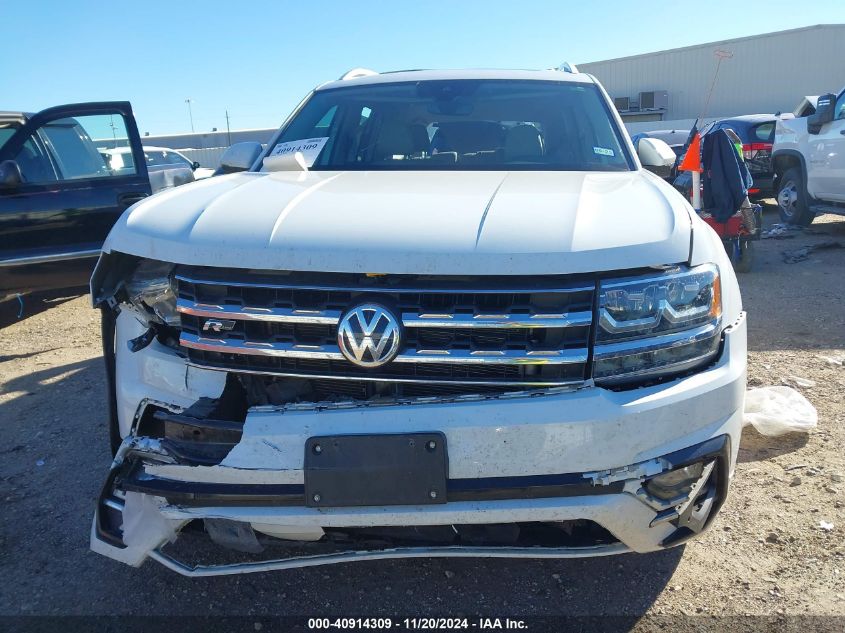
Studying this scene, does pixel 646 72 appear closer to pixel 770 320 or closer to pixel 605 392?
pixel 770 320

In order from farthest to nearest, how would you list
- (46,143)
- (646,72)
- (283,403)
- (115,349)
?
(646,72), (46,143), (115,349), (283,403)

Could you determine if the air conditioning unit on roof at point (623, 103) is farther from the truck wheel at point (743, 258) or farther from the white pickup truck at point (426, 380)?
the white pickup truck at point (426, 380)

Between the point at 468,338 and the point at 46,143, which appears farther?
the point at 46,143

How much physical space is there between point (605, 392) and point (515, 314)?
1.07 feet

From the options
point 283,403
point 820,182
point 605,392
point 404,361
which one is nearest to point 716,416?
point 605,392

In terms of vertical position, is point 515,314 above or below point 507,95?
below

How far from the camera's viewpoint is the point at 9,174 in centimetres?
504

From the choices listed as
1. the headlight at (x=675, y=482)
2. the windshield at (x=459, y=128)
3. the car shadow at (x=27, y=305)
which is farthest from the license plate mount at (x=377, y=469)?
the car shadow at (x=27, y=305)

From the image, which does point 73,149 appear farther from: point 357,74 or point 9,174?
point 357,74

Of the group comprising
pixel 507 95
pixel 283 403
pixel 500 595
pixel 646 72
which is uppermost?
pixel 646 72

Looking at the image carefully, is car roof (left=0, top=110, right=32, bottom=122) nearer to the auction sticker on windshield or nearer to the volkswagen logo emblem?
the auction sticker on windshield

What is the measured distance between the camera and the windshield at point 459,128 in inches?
125

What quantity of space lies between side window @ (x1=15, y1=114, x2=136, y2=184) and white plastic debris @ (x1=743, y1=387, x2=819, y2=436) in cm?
491

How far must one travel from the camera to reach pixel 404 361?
1.90m
